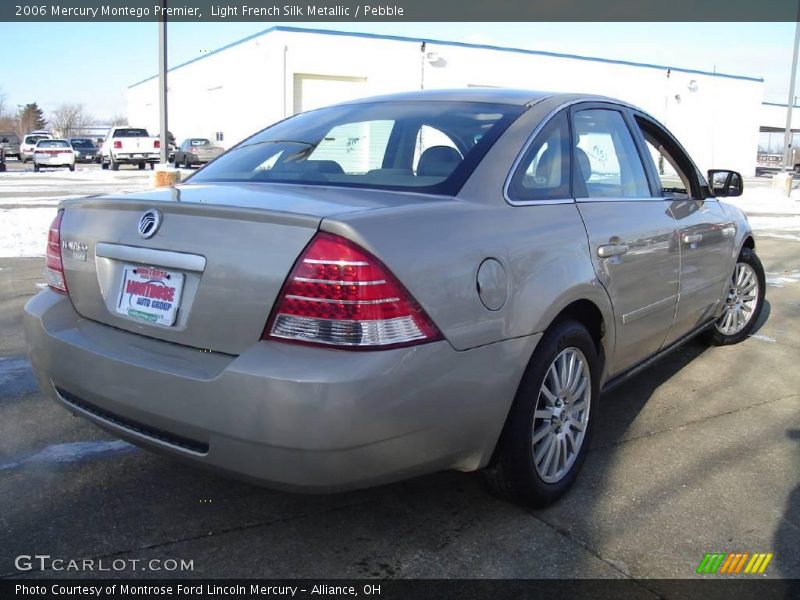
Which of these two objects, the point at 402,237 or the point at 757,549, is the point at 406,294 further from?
the point at 757,549

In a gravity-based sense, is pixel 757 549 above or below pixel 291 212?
below

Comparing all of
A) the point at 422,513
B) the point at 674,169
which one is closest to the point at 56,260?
the point at 422,513

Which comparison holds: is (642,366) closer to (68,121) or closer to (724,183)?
(724,183)

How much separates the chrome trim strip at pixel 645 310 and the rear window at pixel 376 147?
1.03 metres

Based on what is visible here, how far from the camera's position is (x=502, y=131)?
2.93m

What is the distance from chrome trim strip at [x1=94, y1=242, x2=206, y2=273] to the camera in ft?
7.50

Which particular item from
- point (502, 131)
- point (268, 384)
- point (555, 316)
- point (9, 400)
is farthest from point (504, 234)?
point (9, 400)

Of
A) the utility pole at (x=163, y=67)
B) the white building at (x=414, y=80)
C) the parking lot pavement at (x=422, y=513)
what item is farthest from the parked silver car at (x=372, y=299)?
the white building at (x=414, y=80)

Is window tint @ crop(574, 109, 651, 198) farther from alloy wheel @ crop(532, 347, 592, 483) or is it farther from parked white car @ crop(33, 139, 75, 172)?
parked white car @ crop(33, 139, 75, 172)

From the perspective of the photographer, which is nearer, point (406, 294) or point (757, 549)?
point (406, 294)

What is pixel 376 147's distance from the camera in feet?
11.5

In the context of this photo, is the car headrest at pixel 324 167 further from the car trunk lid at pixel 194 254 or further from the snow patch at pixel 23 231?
the snow patch at pixel 23 231

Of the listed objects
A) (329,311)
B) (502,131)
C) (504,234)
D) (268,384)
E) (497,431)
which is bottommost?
(497,431)

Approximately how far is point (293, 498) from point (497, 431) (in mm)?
925
